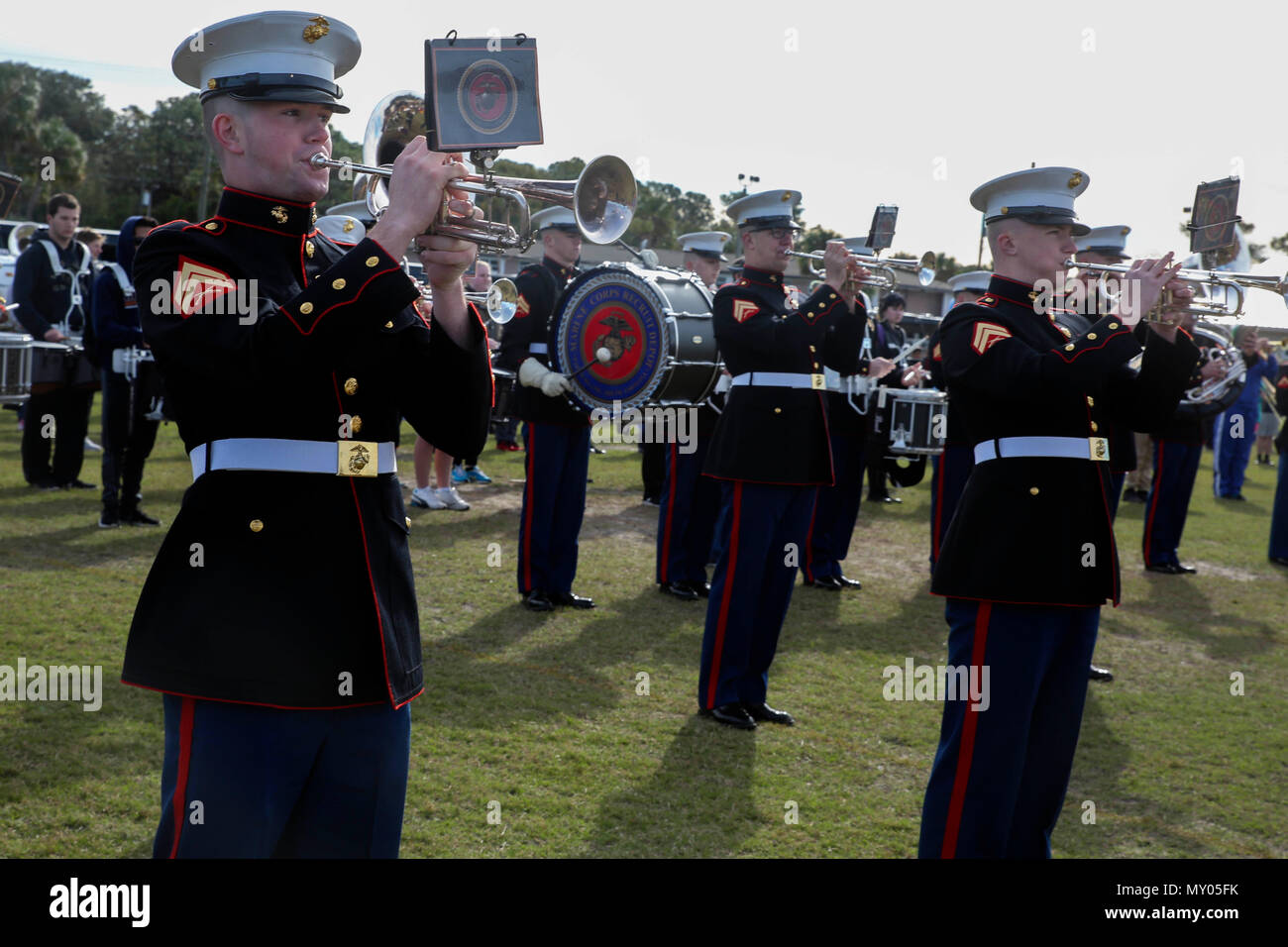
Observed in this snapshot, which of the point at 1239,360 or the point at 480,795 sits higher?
the point at 1239,360

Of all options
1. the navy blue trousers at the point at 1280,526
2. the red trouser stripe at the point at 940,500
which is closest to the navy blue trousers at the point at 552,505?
the red trouser stripe at the point at 940,500

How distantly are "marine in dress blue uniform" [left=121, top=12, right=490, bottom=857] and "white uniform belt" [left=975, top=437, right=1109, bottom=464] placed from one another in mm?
1992

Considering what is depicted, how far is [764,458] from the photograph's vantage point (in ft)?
18.2

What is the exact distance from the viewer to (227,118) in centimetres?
234

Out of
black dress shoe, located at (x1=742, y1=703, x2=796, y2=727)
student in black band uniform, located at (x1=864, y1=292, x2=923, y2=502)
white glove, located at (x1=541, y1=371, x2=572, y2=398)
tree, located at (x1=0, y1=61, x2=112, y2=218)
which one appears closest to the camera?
black dress shoe, located at (x1=742, y1=703, x2=796, y2=727)

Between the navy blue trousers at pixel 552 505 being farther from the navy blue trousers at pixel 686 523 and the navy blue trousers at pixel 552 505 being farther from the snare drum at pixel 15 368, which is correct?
the snare drum at pixel 15 368

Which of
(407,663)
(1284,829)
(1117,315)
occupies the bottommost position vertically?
(1284,829)

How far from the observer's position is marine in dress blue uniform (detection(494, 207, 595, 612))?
7445mm

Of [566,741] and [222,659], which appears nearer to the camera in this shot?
[222,659]

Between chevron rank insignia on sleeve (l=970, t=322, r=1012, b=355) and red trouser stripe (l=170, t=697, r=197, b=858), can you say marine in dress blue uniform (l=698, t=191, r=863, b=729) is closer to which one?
chevron rank insignia on sleeve (l=970, t=322, r=1012, b=355)

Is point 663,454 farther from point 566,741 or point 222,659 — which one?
point 222,659

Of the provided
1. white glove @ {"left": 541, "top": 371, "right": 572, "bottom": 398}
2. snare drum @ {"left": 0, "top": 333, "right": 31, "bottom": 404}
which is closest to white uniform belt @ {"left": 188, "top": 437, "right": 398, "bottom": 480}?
white glove @ {"left": 541, "top": 371, "right": 572, "bottom": 398}
